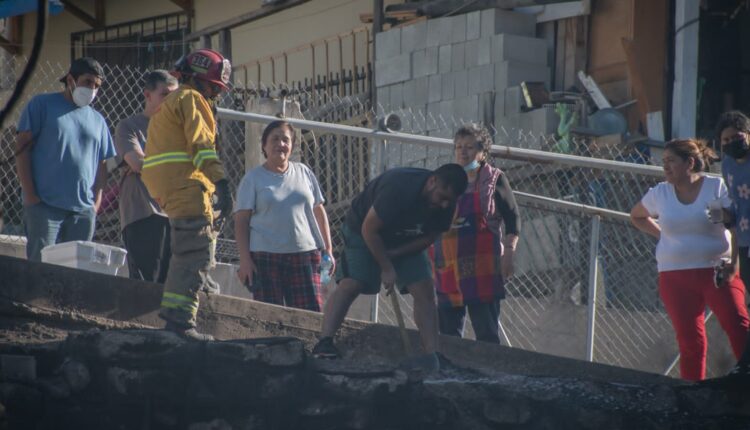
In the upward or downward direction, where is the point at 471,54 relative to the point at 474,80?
upward

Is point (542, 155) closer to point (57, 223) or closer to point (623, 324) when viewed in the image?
point (623, 324)

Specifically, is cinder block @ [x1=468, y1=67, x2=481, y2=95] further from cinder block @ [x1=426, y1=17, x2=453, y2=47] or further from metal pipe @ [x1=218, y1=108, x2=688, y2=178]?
metal pipe @ [x1=218, y1=108, x2=688, y2=178]

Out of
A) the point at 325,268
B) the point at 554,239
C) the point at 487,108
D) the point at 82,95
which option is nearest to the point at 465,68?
the point at 487,108

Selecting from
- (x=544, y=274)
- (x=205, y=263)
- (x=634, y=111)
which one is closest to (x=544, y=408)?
(x=205, y=263)

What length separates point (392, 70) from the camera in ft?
44.4

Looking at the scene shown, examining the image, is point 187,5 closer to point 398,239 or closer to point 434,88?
point 434,88

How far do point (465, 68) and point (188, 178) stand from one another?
262 inches

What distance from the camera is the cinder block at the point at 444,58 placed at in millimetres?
13031

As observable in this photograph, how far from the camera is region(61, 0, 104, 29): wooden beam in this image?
17.3 m

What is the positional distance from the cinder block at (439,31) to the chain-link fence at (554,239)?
85.1 inches

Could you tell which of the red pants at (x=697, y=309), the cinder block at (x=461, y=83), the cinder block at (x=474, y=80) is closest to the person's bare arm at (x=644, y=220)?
the red pants at (x=697, y=309)

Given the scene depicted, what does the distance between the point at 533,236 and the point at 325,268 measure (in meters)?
2.68

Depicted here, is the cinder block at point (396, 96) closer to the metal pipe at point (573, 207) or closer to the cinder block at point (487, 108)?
the cinder block at point (487, 108)

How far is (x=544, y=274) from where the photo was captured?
9945 mm
